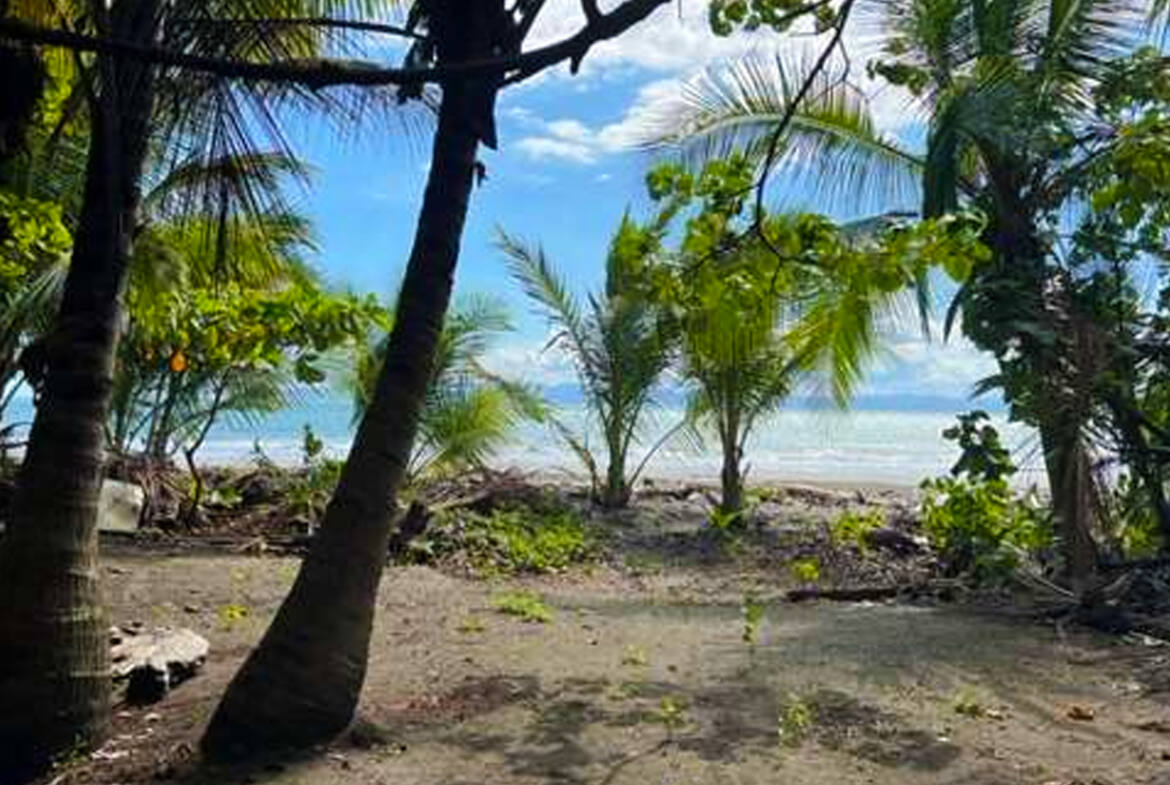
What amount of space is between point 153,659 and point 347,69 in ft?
10.8

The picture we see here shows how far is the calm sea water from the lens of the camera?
45.6ft

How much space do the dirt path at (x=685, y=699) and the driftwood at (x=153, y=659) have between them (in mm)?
93

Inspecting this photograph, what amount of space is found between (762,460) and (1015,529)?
24.2m

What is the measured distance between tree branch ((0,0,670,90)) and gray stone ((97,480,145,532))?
7448mm

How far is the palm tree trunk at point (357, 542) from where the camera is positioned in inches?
169

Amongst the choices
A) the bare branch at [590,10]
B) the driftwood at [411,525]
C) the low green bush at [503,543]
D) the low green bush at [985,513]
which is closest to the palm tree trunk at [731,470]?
the low green bush at [503,543]

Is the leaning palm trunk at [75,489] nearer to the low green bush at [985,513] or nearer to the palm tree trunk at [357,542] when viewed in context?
the palm tree trunk at [357,542]

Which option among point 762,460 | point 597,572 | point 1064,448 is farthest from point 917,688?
point 762,460

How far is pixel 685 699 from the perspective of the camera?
5.07m

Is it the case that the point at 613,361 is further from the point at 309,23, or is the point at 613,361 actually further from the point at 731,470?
the point at 309,23

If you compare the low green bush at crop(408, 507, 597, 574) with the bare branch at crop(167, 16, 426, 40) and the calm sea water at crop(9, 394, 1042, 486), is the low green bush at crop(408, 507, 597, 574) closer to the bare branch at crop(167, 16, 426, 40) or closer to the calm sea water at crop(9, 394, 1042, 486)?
the calm sea water at crop(9, 394, 1042, 486)

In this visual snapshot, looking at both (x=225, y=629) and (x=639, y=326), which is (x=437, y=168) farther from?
(x=639, y=326)

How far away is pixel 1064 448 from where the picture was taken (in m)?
7.56

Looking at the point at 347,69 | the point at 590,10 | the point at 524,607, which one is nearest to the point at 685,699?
the point at 524,607
